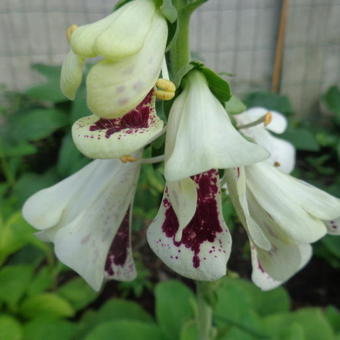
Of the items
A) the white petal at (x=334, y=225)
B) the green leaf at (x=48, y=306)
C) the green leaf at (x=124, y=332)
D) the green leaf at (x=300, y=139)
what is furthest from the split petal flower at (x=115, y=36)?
the green leaf at (x=300, y=139)

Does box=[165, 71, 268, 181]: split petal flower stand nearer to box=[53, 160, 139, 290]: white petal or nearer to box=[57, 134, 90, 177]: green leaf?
box=[53, 160, 139, 290]: white petal

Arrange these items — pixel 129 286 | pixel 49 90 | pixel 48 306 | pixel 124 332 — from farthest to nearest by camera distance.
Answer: pixel 49 90 < pixel 129 286 < pixel 48 306 < pixel 124 332

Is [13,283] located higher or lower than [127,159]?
lower

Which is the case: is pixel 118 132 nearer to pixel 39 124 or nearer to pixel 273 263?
pixel 273 263

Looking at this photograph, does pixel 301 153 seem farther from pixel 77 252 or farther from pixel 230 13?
pixel 77 252

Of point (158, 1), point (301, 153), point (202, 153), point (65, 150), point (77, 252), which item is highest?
point (158, 1)

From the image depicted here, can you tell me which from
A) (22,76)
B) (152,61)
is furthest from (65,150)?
(152,61)

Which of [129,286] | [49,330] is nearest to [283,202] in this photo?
[49,330]
